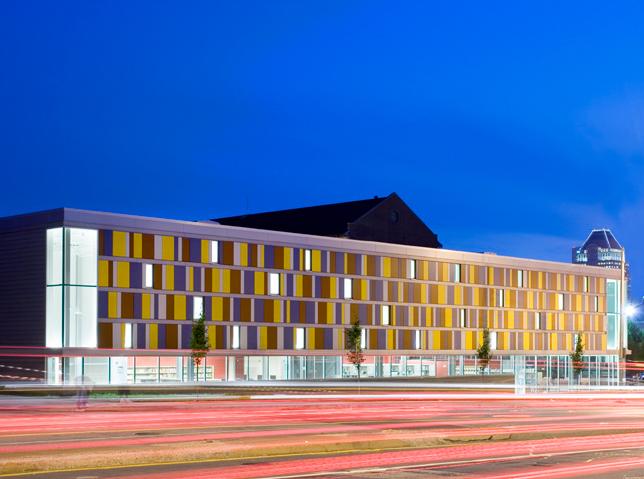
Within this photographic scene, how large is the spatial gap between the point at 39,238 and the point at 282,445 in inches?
2246

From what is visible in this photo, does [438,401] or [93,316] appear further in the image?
[93,316]

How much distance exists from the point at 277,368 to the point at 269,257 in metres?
8.56

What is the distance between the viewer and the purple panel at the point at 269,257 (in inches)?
3386

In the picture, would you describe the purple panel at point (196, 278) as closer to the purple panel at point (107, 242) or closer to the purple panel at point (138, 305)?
the purple panel at point (138, 305)

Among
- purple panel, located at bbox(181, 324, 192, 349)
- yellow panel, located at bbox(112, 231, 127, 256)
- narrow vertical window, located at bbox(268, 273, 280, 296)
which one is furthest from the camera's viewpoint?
narrow vertical window, located at bbox(268, 273, 280, 296)

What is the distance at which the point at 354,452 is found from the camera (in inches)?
808

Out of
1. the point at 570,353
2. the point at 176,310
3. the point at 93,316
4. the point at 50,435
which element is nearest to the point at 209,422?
the point at 50,435

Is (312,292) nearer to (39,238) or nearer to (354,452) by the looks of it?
(39,238)

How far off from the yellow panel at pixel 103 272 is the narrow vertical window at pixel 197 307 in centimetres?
802

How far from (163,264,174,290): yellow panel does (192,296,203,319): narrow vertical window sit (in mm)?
2343

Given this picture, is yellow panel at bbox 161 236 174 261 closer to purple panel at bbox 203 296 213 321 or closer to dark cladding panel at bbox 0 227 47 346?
purple panel at bbox 203 296 213 321

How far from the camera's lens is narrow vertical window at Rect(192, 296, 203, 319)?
81250 millimetres

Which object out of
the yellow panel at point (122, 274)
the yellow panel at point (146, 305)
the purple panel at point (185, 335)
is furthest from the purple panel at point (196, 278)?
the yellow panel at point (122, 274)

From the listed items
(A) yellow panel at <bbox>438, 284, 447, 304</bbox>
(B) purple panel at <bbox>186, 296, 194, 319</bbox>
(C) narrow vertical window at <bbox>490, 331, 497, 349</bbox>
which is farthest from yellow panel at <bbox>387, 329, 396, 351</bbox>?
(B) purple panel at <bbox>186, 296, 194, 319</bbox>
